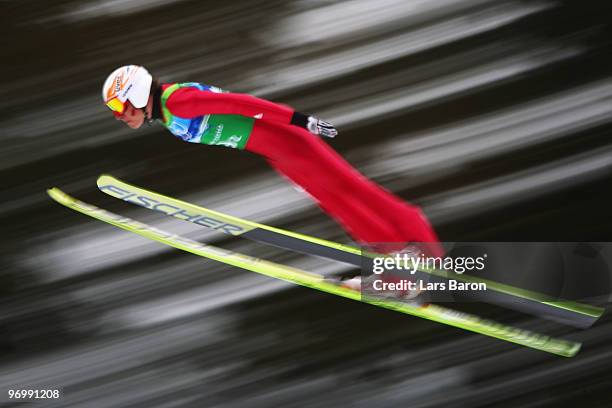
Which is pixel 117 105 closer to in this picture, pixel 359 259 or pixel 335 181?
pixel 335 181

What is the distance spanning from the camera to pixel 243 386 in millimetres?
3980

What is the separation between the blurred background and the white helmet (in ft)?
3.69

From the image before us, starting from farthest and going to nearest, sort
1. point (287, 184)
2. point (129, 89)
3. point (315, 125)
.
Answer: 1. point (287, 184)
2. point (129, 89)
3. point (315, 125)

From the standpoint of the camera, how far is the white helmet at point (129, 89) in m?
2.96

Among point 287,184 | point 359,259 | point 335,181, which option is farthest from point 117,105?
point 287,184

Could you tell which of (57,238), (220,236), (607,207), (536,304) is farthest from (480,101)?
(57,238)

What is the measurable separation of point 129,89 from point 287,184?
Result: 1.36 m

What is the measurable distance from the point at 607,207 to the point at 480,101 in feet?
3.06

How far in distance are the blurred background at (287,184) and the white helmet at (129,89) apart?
3.69ft

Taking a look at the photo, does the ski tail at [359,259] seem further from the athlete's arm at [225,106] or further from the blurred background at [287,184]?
the blurred background at [287,184]

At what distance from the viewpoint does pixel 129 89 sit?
9.70 feet

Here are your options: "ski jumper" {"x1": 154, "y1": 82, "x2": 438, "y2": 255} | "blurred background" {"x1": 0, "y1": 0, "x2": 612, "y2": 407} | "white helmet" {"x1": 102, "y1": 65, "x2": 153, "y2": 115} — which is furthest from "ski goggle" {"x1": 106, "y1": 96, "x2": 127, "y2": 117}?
"blurred background" {"x1": 0, "y1": 0, "x2": 612, "y2": 407}

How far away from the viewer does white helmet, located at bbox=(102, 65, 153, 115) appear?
2.96 meters

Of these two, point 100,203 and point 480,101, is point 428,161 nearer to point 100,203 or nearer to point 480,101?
point 480,101
